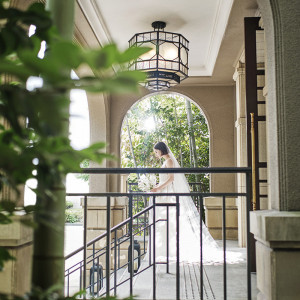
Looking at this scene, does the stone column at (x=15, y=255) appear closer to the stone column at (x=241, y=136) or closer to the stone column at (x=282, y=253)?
the stone column at (x=282, y=253)

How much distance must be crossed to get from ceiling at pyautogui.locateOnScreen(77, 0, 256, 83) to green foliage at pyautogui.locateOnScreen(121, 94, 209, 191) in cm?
682

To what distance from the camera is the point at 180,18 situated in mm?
5410

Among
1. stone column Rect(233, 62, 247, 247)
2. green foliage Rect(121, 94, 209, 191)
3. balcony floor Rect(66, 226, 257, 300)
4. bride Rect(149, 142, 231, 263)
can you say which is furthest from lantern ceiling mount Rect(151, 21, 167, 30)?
green foliage Rect(121, 94, 209, 191)

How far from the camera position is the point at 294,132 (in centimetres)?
205

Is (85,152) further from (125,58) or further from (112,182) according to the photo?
(112,182)

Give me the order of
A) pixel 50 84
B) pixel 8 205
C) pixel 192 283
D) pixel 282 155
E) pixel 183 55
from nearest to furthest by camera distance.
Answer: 1. pixel 50 84
2. pixel 8 205
3. pixel 282 155
4. pixel 192 283
5. pixel 183 55

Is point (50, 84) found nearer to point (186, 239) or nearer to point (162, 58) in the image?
point (162, 58)

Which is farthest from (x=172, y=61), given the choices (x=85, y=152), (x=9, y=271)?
(x=85, y=152)

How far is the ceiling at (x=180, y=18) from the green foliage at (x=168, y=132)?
6824mm

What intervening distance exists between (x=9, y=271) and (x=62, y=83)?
2111 mm

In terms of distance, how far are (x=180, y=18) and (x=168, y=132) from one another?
8.24 m

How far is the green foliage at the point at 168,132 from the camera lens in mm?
13258

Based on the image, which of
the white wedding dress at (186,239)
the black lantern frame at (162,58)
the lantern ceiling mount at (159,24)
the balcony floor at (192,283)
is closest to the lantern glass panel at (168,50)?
the black lantern frame at (162,58)

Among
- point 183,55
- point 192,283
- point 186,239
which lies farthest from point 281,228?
point 186,239
